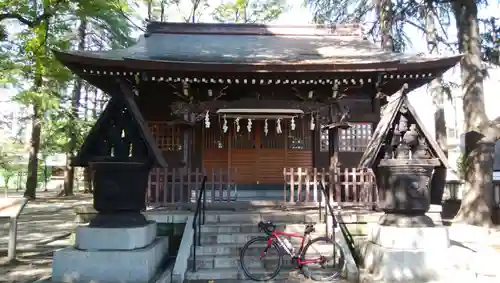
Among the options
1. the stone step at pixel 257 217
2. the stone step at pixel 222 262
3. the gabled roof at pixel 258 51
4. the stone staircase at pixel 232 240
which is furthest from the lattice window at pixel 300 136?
the stone step at pixel 222 262

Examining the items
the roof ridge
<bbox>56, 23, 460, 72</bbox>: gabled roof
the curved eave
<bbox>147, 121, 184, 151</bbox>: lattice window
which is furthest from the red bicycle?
the roof ridge

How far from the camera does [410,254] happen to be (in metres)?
5.76

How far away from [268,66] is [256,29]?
596 cm

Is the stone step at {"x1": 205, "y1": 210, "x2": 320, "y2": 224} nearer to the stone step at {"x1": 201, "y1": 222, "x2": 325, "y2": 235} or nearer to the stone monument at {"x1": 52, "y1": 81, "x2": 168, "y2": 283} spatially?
the stone step at {"x1": 201, "y1": 222, "x2": 325, "y2": 235}

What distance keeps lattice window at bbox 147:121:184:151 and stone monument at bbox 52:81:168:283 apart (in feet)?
13.6

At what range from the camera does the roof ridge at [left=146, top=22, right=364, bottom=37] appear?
544 inches

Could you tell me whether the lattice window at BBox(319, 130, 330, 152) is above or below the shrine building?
below

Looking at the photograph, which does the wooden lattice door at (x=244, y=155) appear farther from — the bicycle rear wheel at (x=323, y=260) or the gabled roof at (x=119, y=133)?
the gabled roof at (x=119, y=133)

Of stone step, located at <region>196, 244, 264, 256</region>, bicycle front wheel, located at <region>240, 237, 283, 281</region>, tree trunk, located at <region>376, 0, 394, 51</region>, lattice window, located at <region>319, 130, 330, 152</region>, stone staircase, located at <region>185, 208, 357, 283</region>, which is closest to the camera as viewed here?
bicycle front wheel, located at <region>240, 237, 283, 281</region>

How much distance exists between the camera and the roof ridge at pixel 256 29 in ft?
45.3

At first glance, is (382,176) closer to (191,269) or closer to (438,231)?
(438,231)

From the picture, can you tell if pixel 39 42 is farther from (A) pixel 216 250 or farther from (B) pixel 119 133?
(A) pixel 216 250

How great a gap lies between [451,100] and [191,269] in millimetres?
15451

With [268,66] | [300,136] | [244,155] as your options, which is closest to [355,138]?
[300,136]
